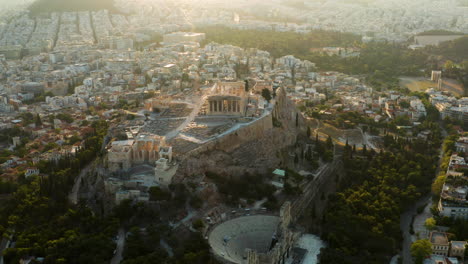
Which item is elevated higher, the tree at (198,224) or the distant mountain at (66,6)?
the distant mountain at (66,6)

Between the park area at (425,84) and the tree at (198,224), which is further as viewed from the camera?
the park area at (425,84)

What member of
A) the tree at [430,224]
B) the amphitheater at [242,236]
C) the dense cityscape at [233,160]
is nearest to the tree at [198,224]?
the dense cityscape at [233,160]

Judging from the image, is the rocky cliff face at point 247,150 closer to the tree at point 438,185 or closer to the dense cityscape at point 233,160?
the dense cityscape at point 233,160

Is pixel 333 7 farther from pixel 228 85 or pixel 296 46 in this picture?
pixel 228 85

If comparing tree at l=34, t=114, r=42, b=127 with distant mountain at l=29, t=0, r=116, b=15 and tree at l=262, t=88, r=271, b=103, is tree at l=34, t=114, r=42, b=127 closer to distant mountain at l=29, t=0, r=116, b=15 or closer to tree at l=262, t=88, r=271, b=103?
tree at l=262, t=88, r=271, b=103

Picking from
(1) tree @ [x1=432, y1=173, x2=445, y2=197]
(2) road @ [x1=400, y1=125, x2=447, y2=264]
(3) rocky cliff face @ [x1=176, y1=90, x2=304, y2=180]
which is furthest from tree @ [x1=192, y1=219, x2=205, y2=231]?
(1) tree @ [x1=432, y1=173, x2=445, y2=197]

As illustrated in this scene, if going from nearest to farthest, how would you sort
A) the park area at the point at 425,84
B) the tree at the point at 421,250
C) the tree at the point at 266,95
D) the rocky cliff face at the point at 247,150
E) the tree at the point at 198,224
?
the tree at the point at 421,250 < the tree at the point at 198,224 < the rocky cliff face at the point at 247,150 < the tree at the point at 266,95 < the park area at the point at 425,84

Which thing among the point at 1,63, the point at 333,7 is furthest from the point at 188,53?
the point at 333,7

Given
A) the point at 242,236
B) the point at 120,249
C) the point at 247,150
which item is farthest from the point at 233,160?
the point at 120,249
